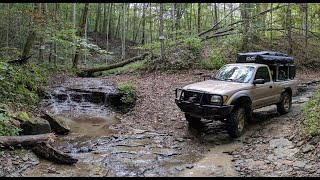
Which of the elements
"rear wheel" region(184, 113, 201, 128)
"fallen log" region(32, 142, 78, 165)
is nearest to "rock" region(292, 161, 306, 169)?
"rear wheel" region(184, 113, 201, 128)

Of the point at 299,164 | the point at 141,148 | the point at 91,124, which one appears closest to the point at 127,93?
the point at 91,124

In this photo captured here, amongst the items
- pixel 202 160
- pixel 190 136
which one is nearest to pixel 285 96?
pixel 190 136

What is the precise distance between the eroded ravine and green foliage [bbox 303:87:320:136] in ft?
4.94

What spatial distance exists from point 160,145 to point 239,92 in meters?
2.71

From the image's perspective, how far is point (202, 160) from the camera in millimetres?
7629

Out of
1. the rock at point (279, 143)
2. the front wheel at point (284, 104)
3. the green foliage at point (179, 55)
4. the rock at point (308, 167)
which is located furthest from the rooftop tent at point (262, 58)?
the green foliage at point (179, 55)

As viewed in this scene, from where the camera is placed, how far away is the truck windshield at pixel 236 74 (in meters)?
9.67

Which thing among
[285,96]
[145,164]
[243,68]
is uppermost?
[243,68]

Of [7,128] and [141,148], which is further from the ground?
[7,128]

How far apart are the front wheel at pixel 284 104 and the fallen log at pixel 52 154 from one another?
24.2 ft

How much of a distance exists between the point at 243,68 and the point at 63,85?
1019cm

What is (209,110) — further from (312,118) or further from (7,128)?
(7,128)

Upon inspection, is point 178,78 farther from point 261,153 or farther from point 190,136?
point 261,153

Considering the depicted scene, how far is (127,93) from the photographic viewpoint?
14.5 meters
